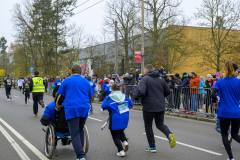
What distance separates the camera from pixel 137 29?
99.4 ft

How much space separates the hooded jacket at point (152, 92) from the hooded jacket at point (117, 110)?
384mm

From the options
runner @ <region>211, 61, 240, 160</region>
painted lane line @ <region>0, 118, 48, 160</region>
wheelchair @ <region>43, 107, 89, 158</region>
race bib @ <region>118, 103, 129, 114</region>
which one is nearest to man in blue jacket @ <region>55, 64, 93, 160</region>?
wheelchair @ <region>43, 107, 89, 158</region>

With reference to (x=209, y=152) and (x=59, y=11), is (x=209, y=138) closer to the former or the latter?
(x=209, y=152)

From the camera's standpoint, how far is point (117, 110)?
5453mm

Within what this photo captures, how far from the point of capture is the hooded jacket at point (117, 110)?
541cm

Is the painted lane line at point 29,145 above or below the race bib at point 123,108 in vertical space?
below

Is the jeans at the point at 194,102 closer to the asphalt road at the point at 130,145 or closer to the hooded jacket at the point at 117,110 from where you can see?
the asphalt road at the point at 130,145

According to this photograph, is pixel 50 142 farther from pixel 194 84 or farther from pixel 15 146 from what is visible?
pixel 194 84

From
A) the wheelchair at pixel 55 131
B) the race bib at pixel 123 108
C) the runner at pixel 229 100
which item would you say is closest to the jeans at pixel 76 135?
the wheelchair at pixel 55 131

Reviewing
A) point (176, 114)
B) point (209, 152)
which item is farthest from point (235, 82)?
point (176, 114)

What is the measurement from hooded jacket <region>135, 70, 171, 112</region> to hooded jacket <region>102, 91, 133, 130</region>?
0.38m

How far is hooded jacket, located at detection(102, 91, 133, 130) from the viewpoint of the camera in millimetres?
5414

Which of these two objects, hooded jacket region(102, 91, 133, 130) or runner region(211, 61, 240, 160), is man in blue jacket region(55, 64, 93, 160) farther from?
runner region(211, 61, 240, 160)

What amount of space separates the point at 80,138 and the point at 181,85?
8318mm
